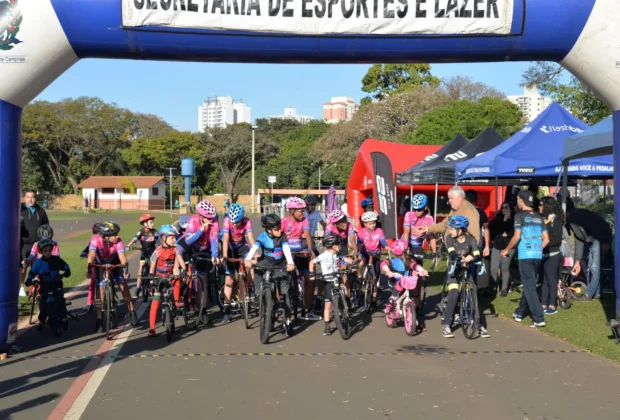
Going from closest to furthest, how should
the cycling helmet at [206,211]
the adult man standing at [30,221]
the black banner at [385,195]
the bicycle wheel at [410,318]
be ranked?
the bicycle wheel at [410,318] < the cycling helmet at [206,211] < the adult man standing at [30,221] < the black banner at [385,195]

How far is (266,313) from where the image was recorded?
9109mm

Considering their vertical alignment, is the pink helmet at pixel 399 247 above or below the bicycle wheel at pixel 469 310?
above

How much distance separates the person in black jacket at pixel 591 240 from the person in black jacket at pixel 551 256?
93 centimetres

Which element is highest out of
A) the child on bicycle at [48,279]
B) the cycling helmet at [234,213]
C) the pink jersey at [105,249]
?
the cycling helmet at [234,213]

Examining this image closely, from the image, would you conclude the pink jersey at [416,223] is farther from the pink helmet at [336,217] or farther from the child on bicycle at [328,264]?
the child on bicycle at [328,264]

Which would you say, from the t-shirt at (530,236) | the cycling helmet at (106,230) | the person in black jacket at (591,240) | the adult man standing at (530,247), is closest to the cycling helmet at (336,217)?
the adult man standing at (530,247)

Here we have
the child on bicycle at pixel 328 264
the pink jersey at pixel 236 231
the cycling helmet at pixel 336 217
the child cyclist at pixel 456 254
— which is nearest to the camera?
the child cyclist at pixel 456 254

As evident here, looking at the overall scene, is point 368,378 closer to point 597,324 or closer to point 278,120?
point 597,324

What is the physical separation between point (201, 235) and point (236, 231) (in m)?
0.54

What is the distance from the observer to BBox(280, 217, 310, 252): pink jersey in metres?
10.5

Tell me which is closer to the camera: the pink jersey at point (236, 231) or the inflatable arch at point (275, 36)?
the inflatable arch at point (275, 36)

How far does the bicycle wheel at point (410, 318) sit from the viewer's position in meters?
9.47

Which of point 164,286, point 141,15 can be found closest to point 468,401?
point 164,286

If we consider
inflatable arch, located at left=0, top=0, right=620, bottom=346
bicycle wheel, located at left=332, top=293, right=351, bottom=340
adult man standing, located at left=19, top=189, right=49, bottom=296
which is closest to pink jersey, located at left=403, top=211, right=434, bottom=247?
bicycle wheel, located at left=332, top=293, right=351, bottom=340
